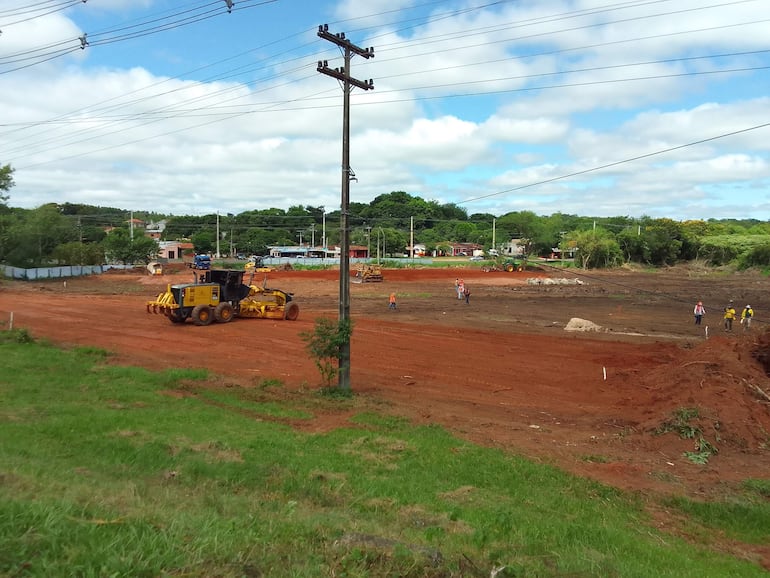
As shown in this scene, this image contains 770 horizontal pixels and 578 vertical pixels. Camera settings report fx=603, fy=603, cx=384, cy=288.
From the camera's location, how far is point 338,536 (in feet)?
17.9

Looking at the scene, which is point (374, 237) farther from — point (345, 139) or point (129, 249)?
point (345, 139)

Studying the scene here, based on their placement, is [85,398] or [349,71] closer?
[85,398]

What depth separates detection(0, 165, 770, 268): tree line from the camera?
7644 cm

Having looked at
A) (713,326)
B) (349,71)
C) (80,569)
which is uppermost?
(349,71)

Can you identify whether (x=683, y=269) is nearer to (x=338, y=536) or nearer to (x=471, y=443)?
(x=471, y=443)

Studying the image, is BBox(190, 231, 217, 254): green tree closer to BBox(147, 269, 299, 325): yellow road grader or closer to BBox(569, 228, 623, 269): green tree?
BBox(569, 228, 623, 269): green tree

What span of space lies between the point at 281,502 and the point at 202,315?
23.5 meters

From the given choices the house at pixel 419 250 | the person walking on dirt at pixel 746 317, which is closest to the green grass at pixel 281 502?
the person walking on dirt at pixel 746 317

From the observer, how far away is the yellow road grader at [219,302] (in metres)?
29.9

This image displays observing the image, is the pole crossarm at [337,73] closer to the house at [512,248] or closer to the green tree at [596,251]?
the green tree at [596,251]

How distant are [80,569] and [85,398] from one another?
11.4m

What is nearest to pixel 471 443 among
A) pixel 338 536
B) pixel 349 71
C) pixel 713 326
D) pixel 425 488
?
pixel 425 488

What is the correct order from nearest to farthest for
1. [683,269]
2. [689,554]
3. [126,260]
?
[689,554] → [126,260] → [683,269]

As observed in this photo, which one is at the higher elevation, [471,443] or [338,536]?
[338,536]
